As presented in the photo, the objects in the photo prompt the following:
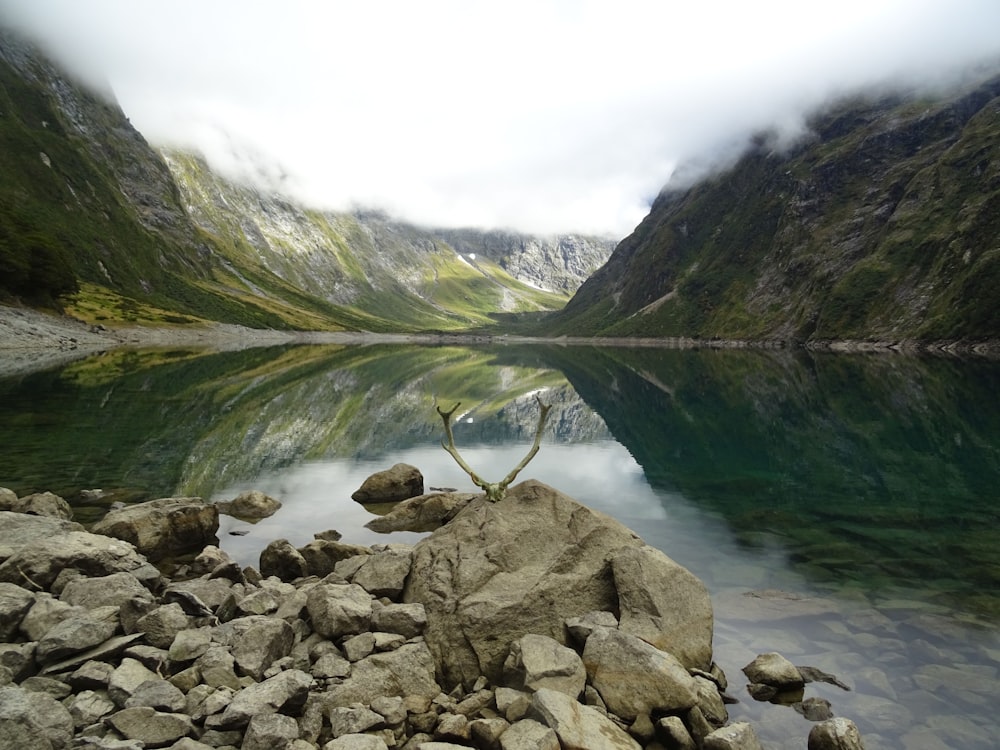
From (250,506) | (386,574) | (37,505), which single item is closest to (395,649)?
(386,574)

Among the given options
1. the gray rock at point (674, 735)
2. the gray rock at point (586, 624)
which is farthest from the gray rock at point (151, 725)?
the gray rock at point (674, 735)

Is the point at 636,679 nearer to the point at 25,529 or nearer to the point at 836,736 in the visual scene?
the point at 836,736

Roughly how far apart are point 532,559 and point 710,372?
105 meters

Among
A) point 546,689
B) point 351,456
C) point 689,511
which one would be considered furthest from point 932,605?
point 351,456

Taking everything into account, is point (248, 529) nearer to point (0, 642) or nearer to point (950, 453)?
point (0, 642)

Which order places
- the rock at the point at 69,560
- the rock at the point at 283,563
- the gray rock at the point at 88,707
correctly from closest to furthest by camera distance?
the gray rock at the point at 88,707 < the rock at the point at 69,560 < the rock at the point at 283,563

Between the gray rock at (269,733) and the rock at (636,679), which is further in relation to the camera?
the rock at (636,679)

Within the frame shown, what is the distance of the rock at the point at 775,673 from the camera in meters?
13.0

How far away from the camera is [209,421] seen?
4878cm

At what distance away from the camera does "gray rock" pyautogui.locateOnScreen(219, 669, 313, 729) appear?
970 centimetres

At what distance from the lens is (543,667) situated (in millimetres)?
11836

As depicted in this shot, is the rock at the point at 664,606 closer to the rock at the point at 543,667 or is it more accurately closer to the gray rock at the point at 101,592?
the rock at the point at 543,667

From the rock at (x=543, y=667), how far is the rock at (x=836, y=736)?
13.7 ft

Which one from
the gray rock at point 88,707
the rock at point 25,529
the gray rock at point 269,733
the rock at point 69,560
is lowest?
the rock at point 25,529
